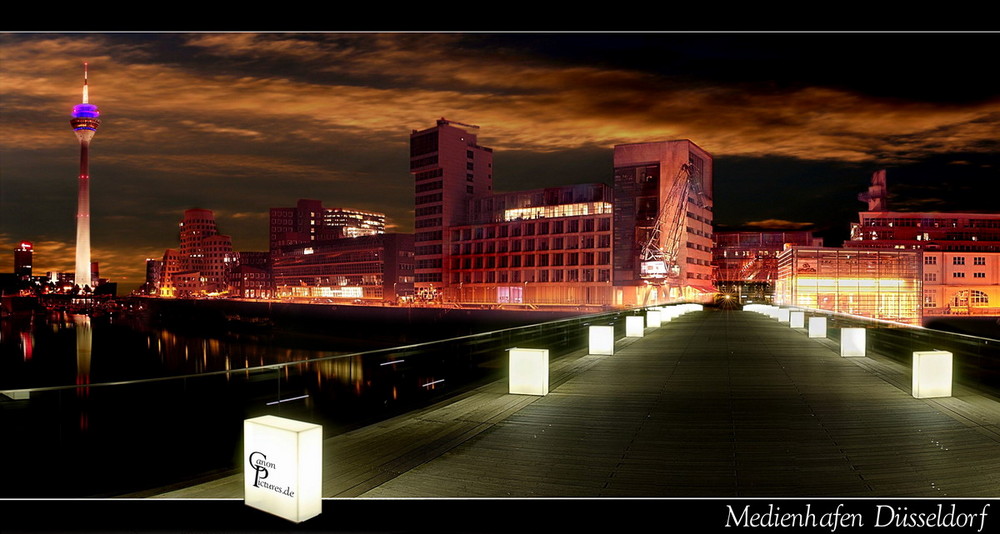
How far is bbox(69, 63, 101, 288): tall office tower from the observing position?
5340 inches

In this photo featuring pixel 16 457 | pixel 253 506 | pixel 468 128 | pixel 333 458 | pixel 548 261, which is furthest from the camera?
pixel 468 128

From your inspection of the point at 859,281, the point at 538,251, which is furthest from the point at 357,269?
the point at 859,281

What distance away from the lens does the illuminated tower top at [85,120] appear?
14300 cm

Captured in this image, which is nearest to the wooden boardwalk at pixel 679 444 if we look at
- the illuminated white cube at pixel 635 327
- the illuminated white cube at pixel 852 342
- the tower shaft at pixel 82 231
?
the illuminated white cube at pixel 852 342

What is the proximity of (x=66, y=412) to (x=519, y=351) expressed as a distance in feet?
22.6

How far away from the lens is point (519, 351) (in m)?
12.4

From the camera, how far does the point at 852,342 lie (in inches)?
749

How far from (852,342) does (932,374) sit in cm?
756

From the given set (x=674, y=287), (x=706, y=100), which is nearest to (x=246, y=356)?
(x=674, y=287)

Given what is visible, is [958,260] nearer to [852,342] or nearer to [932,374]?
[852,342]

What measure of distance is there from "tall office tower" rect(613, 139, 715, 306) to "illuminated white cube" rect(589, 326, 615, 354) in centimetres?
7625

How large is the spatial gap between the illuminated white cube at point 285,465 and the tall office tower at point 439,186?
389 ft

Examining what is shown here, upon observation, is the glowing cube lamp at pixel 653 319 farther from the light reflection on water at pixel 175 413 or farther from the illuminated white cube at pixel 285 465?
the illuminated white cube at pixel 285 465

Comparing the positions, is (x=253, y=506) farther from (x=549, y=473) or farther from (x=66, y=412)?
(x=66, y=412)
